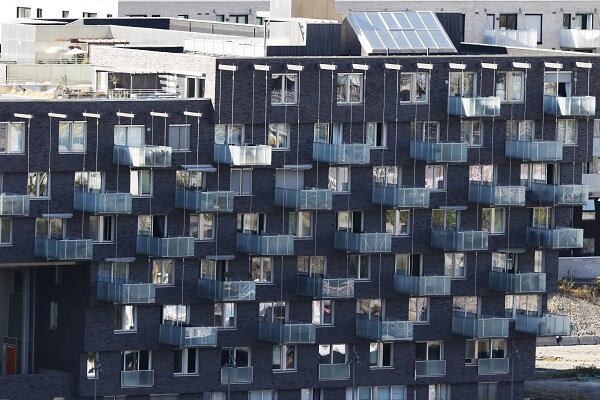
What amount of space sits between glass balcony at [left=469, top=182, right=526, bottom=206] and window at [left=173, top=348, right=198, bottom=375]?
693 inches

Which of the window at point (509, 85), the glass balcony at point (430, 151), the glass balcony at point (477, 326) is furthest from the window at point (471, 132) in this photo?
the glass balcony at point (477, 326)

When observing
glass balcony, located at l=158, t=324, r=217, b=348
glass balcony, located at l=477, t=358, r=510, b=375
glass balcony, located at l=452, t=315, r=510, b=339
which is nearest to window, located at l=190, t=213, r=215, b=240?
glass balcony, located at l=158, t=324, r=217, b=348

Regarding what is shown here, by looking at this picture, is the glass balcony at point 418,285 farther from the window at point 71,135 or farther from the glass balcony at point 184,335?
the window at point 71,135

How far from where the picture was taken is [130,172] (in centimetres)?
17388

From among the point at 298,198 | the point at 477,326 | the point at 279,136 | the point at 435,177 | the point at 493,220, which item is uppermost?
the point at 279,136

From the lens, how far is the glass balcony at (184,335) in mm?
175750

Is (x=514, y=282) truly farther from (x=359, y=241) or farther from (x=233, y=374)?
(x=233, y=374)

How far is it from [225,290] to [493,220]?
55.1 feet

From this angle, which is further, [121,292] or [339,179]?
[339,179]

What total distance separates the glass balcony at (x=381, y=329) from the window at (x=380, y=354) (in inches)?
42.2

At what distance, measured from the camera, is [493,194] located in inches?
7180

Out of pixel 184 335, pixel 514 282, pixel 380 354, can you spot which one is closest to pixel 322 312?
pixel 380 354

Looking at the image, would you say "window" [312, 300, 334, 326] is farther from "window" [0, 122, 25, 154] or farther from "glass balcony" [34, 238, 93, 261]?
"window" [0, 122, 25, 154]

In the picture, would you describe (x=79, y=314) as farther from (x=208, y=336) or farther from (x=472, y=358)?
(x=472, y=358)
